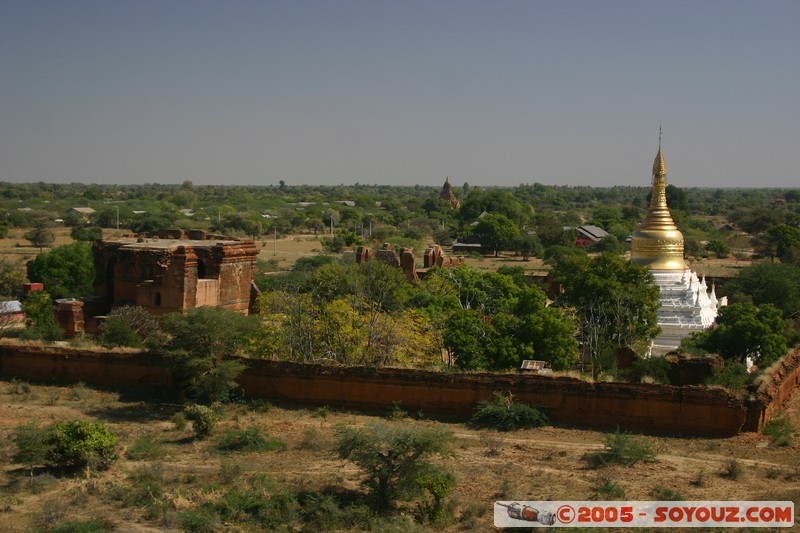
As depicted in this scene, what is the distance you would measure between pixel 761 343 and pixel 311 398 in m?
11.6

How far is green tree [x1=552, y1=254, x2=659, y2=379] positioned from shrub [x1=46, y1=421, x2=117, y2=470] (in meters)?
12.7

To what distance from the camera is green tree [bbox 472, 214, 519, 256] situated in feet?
213

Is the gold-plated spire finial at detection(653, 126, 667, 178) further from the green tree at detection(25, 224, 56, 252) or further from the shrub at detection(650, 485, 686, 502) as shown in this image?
the green tree at detection(25, 224, 56, 252)

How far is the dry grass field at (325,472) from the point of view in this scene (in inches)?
482

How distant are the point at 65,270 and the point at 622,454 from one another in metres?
28.1

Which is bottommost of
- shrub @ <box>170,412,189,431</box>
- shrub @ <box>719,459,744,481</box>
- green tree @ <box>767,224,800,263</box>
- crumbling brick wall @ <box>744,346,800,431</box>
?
shrub @ <box>170,412,189,431</box>

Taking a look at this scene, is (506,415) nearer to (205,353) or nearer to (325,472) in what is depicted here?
(325,472)

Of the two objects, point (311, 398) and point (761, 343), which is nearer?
point (311, 398)

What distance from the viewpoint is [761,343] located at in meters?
21.5

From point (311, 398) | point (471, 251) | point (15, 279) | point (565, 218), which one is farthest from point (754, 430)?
point (565, 218)

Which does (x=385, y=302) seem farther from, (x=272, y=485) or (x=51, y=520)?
(x=51, y=520)

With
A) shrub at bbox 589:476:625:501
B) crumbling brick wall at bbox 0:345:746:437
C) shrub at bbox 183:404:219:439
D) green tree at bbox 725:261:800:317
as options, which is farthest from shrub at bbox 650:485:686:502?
green tree at bbox 725:261:800:317

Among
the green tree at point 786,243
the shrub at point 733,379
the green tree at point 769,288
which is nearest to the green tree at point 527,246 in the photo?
the green tree at point 786,243

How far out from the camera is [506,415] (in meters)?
16.5
